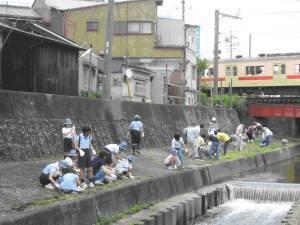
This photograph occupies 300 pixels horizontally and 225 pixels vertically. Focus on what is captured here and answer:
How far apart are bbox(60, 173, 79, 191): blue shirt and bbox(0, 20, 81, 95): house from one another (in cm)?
928

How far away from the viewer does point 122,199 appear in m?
12.5

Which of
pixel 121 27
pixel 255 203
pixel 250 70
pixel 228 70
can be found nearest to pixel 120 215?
pixel 255 203

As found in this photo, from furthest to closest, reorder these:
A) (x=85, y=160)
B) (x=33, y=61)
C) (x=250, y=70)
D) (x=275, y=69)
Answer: (x=250, y=70)
(x=275, y=69)
(x=33, y=61)
(x=85, y=160)

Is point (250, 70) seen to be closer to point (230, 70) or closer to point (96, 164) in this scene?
point (230, 70)

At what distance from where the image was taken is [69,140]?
13.8 metres

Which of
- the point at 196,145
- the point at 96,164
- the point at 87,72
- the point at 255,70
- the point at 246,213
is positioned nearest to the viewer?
the point at 96,164

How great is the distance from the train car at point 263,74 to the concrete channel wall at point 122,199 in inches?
976

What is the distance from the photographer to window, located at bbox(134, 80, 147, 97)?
35.4 meters

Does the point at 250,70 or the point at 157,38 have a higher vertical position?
the point at 157,38

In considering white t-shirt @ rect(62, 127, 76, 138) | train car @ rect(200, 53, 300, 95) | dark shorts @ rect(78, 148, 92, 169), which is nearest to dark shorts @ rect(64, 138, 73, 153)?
white t-shirt @ rect(62, 127, 76, 138)

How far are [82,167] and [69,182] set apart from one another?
137 centimetres

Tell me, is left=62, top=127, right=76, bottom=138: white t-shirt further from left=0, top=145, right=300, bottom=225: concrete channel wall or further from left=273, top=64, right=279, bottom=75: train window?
left=273, top=64, right=279, bottom=75: train window

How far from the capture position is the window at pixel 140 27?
4169 centimetres

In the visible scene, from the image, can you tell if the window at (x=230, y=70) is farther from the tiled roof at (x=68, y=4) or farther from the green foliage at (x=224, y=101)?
the tiled roof at (x=68, y=4)
